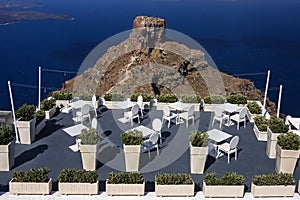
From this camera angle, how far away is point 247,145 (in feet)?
30.3

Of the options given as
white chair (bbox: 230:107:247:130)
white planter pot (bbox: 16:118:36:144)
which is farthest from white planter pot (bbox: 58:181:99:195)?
white chair (bbox: 230:107:247:130)

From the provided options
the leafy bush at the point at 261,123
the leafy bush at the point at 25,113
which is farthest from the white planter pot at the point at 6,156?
the leafy bush at the point at 261,123

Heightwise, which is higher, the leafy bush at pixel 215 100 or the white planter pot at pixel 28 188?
the leafy bush at pixel 215 100

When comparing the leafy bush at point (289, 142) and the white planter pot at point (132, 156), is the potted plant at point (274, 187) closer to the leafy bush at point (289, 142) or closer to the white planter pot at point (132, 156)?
the leafy bush at point (289, 142)

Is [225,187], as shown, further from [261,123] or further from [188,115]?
[188,115]

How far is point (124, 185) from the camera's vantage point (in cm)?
666

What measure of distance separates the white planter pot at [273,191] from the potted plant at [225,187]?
0.80 ft

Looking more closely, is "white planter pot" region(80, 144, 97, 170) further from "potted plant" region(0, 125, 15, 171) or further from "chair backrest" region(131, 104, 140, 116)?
"chair backrest" region(131, 104, 140, 116)

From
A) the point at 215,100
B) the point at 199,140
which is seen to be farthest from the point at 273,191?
the point at 215,100

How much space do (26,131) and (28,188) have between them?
2.49m

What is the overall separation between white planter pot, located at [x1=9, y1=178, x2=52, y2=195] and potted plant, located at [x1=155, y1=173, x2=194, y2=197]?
1.87 metres

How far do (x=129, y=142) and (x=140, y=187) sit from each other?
1.20 m

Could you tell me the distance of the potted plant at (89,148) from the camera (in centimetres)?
761

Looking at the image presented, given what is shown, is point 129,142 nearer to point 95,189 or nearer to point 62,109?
point 95,189
